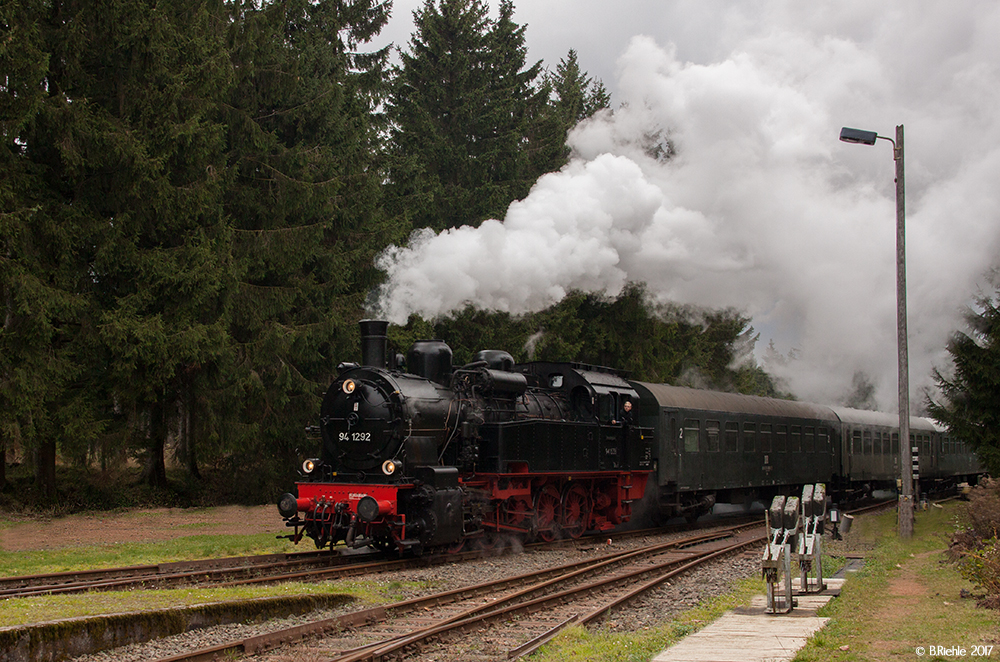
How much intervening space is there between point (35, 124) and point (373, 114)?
14351 mm

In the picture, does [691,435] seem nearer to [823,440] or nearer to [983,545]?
[823,440]

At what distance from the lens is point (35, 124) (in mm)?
19312

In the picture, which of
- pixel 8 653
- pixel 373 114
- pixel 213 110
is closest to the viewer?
pixel 8 653

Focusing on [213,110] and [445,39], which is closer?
[213,110]

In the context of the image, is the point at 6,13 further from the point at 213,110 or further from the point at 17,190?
the point at 213,110

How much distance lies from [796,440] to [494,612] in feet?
54.9

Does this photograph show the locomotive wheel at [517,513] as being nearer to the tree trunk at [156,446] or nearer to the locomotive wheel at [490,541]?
the locomotive wheel at [490,541]

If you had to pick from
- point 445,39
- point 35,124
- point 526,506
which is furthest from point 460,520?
point 445,39

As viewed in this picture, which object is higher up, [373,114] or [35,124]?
[373,114]

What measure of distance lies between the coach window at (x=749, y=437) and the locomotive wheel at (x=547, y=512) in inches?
264

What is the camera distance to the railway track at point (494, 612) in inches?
304

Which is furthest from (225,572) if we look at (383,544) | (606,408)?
(606,408)

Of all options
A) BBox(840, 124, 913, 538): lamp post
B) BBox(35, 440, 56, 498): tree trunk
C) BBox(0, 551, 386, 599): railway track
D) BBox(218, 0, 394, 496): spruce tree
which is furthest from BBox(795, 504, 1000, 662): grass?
BBox(35, 440, 56, 498): tree trunk

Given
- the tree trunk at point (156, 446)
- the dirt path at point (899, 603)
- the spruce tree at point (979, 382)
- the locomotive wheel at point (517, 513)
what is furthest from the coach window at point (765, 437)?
the tree trunk at point (156, 446)
